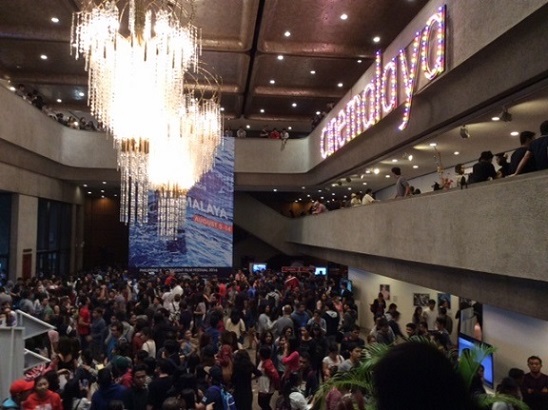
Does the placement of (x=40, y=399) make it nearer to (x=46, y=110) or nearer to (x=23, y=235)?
(x=23, y=235)

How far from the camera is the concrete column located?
16.4m

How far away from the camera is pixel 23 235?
17016 millimetres

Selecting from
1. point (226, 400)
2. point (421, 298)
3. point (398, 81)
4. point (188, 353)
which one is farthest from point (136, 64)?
point (421, 298)

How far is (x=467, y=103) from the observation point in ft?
25.5

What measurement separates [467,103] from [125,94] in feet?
17.5

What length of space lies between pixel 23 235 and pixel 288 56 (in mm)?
10889

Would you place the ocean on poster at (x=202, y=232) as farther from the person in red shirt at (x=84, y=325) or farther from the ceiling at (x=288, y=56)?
the person in red shirt at (x=84, y=325)

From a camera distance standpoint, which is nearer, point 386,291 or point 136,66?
point 136,66

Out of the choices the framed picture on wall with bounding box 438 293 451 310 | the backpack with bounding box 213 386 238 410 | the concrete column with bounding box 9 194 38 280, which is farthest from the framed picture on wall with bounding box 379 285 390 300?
the concrete column with bounding box 9 194 38 280

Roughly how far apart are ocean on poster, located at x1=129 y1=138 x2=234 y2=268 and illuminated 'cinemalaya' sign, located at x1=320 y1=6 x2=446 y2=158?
639cm

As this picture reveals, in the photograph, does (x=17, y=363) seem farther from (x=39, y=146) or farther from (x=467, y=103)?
(x=39, y=146)

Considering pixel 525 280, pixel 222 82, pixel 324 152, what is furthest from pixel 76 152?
pixel 525 280

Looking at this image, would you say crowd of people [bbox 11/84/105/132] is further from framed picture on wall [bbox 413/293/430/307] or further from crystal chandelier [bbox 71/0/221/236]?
framed picture on wall [bbox 413/293/430/307]

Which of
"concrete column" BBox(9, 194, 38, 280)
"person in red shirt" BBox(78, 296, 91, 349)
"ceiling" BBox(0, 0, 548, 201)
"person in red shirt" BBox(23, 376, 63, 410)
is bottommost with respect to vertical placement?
"person in red shirt" BBox(78, 296, 91, 349)
